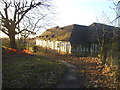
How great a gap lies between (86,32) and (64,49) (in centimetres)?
750

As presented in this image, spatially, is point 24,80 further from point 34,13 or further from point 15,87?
point 34,13

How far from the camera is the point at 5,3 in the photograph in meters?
15.1

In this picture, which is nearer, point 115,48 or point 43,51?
point 115,48

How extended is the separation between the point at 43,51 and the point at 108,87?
769 inches

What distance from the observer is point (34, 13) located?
17469 mm

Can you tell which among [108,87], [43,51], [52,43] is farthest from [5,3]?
[108,87]

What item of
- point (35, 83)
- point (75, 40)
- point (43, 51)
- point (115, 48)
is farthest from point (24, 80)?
point (43, 51)

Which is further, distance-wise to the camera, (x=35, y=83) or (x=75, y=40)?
(x=75, y=40)

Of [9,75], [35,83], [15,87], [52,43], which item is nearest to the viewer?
[15,87]

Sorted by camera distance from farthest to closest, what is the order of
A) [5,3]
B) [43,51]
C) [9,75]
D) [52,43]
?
1. [52,43]
2. [43,51]
3. [5,3]
4. [9,75]

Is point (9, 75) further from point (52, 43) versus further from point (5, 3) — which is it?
point (52, 43)

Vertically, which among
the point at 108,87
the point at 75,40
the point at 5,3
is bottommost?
the point at 108,87

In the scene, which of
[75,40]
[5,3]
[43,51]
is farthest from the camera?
[43,51]

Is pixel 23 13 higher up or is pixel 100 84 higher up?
pixel 23 13
